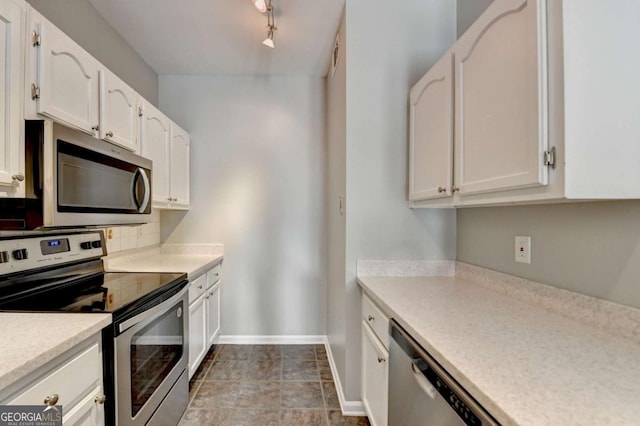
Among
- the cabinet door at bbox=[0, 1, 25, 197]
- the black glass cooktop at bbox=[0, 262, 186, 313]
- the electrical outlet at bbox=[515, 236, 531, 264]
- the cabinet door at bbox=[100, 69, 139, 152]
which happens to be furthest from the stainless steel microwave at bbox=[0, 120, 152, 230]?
the electrical outlet at bbox=[515, 236, 531, 264]

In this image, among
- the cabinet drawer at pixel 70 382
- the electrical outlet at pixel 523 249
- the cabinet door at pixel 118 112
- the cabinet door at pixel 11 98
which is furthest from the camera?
the cabinet door at pixel 118 112

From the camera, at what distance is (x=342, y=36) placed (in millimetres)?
2111

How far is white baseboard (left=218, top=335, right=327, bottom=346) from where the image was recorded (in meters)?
3.05

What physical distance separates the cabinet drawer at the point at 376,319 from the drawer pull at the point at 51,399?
1147 mm

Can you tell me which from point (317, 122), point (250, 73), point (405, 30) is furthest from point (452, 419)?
point (250, 73)

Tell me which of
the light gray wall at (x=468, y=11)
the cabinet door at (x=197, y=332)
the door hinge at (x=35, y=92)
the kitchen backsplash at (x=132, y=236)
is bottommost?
the cabinet door at (x=197, y=332)

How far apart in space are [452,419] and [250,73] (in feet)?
10.0

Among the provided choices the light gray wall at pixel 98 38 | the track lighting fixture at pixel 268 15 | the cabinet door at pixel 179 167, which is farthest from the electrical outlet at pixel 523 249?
the light gray wall at pixel 98 38

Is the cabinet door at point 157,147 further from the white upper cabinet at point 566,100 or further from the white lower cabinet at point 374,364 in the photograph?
the white upper cabinet at point 566,100

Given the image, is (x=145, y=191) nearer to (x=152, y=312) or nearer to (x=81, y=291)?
(x=81, y=291)

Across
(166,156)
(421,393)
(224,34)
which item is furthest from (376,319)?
(224,34)

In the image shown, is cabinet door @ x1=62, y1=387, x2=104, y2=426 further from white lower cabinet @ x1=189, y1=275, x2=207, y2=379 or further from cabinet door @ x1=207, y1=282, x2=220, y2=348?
cabinet door @ x1=207, y1=282, x2=220, y2=348

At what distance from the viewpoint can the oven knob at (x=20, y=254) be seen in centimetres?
133

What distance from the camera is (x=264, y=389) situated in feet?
7.43
